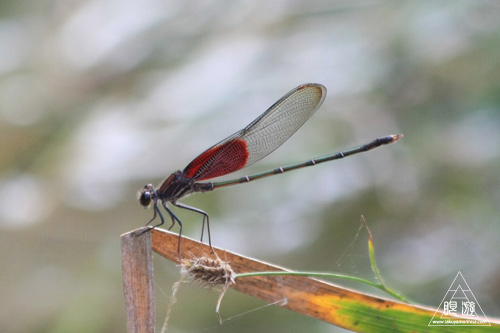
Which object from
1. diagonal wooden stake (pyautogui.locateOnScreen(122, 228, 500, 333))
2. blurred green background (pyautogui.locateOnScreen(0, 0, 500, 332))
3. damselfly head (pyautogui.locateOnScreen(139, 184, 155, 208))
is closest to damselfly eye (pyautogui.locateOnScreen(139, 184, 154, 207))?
damselfly head (pyautogui.locateOnScreen(139, 184, 155, 208))

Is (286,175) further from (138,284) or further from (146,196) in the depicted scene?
(138,284)

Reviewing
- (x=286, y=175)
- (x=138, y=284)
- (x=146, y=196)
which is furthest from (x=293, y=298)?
(x=286, y=175)

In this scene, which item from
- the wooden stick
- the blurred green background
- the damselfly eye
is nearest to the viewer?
A: the wooden stick

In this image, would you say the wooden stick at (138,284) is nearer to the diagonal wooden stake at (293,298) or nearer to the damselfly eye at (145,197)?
the diagonal wooden stake at (293,298)

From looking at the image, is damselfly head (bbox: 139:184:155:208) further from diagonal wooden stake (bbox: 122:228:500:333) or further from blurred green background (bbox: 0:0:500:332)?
blurred green background (bbox: 0:0:500:332)

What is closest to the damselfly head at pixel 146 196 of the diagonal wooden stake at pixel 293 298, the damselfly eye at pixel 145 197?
the damselfly eye at pixel 145 197

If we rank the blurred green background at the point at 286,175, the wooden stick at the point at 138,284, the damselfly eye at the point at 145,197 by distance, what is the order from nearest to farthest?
the wooden stick at the point at 138,284
the damselfly eye at the point at 145,197
the blurred green background at the point at 286,175
